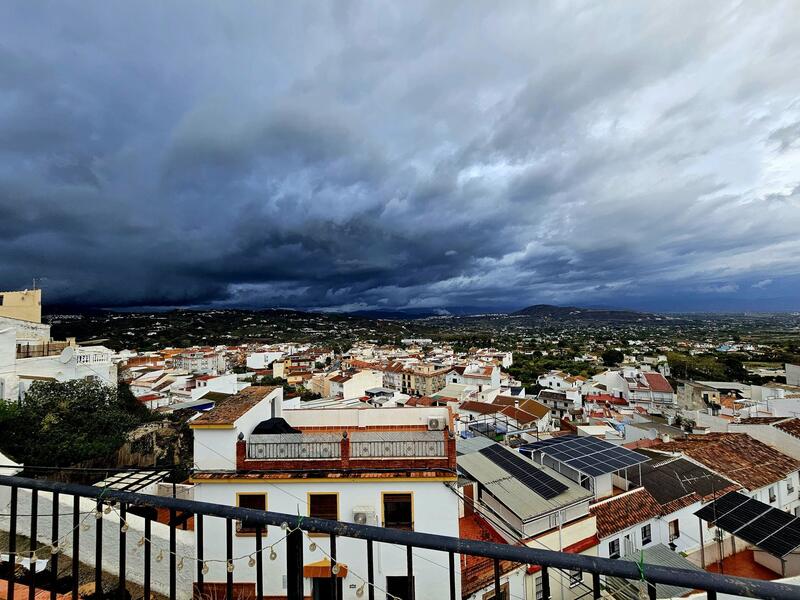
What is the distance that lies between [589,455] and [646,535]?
2.96m

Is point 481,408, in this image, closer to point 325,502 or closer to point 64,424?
point 325,502

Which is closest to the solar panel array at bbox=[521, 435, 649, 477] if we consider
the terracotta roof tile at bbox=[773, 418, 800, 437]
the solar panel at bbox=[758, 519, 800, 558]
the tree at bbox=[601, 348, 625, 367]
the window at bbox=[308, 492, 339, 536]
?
the solar panel at bbox=[758, 519, 800, 558]

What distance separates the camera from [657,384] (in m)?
50.3

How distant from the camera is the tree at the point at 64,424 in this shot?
49.7 feet

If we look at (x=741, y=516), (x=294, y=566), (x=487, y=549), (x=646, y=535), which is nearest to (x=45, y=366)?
(x=294, y=566)

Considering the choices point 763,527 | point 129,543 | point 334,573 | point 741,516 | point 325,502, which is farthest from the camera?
point 741,516

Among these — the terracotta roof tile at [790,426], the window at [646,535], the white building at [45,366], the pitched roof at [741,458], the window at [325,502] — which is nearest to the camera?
the window at [325,502]

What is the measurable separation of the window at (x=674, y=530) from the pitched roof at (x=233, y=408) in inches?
587

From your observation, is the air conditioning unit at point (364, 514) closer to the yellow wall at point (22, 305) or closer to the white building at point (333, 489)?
the white building at point (333, 489)

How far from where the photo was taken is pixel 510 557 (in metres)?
1.80

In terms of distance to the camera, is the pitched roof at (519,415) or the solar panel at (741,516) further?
the pitched roof at (519,415)

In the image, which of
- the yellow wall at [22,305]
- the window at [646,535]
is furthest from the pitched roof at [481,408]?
the yellow wall at [22,305]

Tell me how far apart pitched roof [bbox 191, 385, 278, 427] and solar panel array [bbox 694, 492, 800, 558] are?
14.9m

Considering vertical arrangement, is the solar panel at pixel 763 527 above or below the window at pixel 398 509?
below
